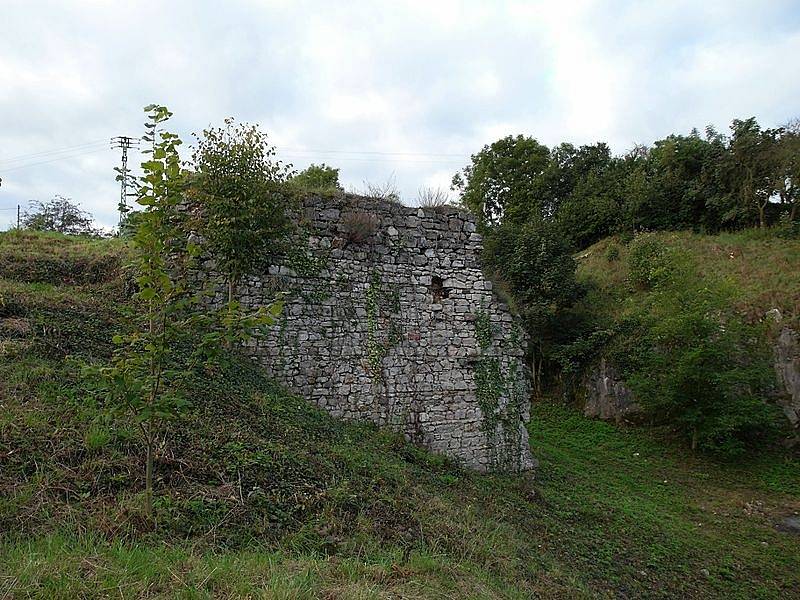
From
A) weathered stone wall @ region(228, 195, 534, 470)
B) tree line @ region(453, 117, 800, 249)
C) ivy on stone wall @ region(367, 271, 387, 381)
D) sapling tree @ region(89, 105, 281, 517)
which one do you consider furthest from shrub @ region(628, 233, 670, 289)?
sapling tree @ region(89, 105, 281, 517)

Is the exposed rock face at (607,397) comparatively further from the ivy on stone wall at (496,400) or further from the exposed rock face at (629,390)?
the ivy on stone wall at (496,400)

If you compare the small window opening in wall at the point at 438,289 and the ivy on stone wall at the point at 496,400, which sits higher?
the small window opening in wall at the point at 438,289

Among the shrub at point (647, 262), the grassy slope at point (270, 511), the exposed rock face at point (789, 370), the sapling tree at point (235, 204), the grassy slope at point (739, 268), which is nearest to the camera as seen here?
the grassy slope at point (270, 511)

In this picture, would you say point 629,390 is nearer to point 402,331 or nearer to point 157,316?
point 402,331

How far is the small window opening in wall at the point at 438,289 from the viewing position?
917 centimetres

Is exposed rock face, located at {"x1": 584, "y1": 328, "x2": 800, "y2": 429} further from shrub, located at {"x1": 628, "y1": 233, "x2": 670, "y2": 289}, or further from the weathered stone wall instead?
the weathered stone wall

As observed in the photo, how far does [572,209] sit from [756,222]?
7.51 m

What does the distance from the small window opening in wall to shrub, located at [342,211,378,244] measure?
4.73ft

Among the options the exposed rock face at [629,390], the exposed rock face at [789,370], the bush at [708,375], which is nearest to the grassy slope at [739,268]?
the exposed rock face at [789,370]

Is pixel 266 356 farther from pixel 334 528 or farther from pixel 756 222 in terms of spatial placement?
pixel 756 222

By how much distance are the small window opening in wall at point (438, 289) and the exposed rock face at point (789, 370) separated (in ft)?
33.2

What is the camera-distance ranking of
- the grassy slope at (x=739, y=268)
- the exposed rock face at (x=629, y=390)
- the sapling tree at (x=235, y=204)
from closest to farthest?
1. the sapling tree at (x=235, y=204)
2. the exposed rock face at (x=629, y=390)
3. the grassy slope at (x=739, y=268)

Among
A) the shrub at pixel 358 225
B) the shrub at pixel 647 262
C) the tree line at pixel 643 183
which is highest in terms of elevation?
the tree line at pixel 643 183

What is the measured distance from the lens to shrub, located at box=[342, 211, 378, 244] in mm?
8641
